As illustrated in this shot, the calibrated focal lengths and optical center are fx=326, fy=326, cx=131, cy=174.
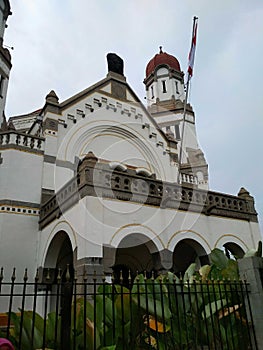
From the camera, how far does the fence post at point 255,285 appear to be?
575 cm

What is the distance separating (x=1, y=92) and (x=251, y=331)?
1434 cm

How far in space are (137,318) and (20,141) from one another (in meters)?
10.7

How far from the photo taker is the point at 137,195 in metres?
10.3

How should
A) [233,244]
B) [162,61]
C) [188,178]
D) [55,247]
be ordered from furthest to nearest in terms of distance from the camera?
[162,61] → [188,178] → [233,244] → [55,247]

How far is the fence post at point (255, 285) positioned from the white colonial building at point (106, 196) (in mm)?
3866

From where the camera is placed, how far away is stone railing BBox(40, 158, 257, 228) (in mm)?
9579

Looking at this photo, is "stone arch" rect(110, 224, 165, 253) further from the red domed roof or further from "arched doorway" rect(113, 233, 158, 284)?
the red domed roof

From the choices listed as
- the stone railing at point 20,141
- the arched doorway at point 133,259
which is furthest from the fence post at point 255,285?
the stone railing at point 20,141

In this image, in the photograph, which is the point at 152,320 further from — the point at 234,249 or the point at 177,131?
the point at 177,131

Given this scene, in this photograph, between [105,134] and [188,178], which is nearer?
[105,134]

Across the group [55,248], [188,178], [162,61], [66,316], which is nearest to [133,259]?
[55,248]

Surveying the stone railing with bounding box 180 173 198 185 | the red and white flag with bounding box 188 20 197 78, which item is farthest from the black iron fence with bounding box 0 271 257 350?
the stone railing with bounding box 180 173 198 185

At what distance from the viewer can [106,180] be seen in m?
9.77

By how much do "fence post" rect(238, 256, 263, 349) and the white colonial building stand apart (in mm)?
3866
